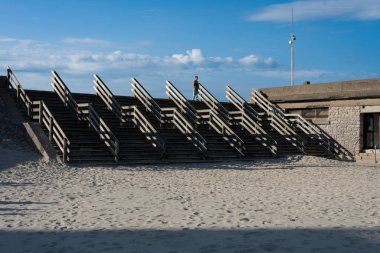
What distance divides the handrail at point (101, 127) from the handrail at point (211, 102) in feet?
21.5

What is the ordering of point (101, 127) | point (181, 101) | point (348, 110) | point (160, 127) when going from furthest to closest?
point (181, 101), point (348, 110), point (160, 127), point (101, 127)

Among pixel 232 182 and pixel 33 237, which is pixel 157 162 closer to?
pixel 232 182

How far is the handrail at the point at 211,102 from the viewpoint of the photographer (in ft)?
75.5

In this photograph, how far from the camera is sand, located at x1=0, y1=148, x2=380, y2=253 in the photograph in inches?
239

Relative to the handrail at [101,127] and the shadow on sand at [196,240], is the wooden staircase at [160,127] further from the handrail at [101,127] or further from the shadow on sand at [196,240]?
the shadow on sand at [196,240]

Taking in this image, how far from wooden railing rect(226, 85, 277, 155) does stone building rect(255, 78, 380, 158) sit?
250 centimetres

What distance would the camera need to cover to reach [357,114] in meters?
21.8

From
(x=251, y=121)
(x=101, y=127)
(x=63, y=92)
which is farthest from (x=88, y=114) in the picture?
(x=251, y=121)

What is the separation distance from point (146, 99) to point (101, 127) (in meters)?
4.82

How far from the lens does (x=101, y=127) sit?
17.8 metres

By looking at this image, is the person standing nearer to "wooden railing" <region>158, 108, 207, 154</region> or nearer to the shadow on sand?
"wooden railing" <region>158, 108, 207, 154</region>

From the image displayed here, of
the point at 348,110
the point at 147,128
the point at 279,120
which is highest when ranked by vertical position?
the point at 348,110

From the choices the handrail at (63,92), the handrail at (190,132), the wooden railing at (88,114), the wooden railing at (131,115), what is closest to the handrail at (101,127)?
the wooden railing at (88,114)

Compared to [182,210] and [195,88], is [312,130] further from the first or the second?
[182,210]
